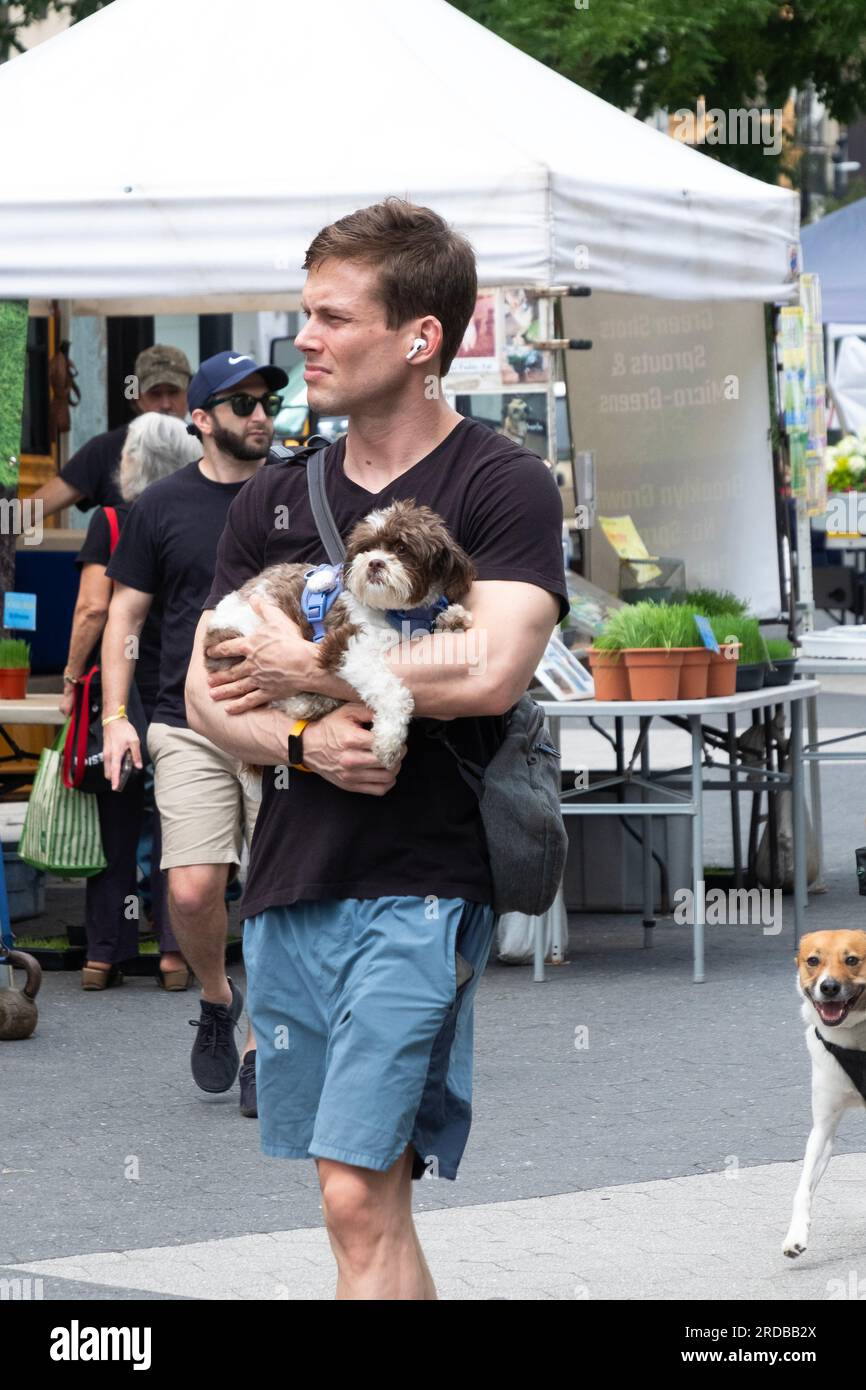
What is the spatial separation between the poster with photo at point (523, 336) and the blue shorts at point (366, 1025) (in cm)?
517

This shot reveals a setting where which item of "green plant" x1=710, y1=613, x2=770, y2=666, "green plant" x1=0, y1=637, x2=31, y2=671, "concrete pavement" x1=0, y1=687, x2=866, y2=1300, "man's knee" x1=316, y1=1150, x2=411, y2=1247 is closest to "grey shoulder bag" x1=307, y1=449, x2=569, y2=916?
"man's knee" x1=316, y1=1150, x2=411, y2=1247

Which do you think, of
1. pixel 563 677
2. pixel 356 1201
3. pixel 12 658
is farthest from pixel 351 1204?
pixel 12 658

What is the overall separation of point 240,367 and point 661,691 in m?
2.20

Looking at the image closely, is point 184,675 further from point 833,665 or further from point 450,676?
point 450,676

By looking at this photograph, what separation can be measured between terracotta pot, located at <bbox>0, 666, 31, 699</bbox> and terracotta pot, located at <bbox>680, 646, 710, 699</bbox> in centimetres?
280

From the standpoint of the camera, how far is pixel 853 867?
10.6m

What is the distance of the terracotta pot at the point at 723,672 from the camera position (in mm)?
8211

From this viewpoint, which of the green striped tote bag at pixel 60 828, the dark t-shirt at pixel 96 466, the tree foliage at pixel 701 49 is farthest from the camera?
the tree foliage at pixel 701 49

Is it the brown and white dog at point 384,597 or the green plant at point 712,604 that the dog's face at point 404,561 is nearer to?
the brown and white dog at point 384,597

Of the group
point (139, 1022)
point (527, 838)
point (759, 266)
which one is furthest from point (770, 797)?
point (527, 838)

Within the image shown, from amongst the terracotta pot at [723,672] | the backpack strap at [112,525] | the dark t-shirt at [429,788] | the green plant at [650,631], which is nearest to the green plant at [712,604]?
the terracotta pot at [723,672]

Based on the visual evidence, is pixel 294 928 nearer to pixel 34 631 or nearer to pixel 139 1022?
pixel 139 1022

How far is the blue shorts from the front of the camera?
325 centimetres

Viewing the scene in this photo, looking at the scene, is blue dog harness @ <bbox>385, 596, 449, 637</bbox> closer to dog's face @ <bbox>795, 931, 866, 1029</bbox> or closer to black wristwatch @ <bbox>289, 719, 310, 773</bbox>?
black wristwatch @ <bbox>289, 719, 310, 773</bbox>
